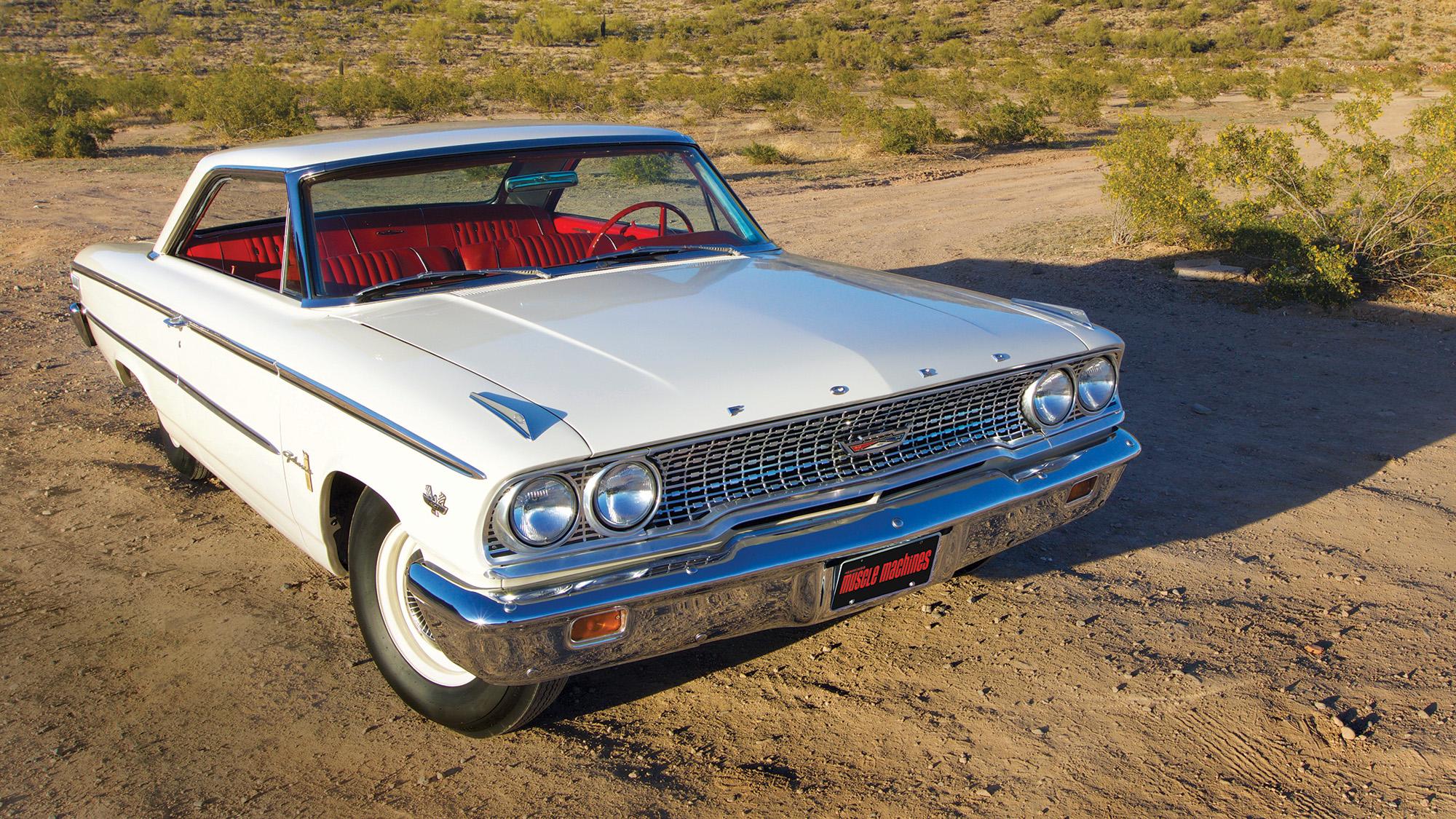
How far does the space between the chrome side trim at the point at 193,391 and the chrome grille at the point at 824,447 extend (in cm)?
136

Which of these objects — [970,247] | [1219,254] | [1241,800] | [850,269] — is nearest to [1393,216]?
[1219,254]

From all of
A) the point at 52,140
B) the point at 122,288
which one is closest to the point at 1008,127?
the point at 52,140

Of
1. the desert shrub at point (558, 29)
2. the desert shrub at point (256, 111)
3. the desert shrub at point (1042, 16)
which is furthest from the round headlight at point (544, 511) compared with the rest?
the desert shrub at point (1042, 16)

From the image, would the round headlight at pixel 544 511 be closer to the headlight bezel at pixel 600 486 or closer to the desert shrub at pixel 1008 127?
the headlight bezel at pixel 600 486

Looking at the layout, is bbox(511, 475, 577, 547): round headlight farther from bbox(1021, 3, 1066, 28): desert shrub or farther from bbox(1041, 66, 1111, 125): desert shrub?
bbox(1021, 3, 1066, 28): desert shrub

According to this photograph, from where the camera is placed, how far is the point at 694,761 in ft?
9.04

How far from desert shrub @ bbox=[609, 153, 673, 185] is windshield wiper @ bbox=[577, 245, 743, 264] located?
452 mm

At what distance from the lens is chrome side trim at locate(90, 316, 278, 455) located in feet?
10.7

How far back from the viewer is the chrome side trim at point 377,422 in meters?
2.33

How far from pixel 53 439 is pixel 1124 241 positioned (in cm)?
836

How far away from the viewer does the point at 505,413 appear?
7.82 ft

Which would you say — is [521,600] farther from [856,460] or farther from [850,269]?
[850,269]

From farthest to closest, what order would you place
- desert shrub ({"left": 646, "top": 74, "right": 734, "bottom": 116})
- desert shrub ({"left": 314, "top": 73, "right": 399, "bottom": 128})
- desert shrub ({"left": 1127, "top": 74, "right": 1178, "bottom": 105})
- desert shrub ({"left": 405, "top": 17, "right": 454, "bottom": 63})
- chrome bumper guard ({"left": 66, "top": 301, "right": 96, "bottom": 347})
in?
desert shrub ({"left": 405, "top": 17, "right": 454, "bottom": 63})
desert shrub ({"left": 1127, "top": 74, "right": 1178, "bottom": 105})
desert shrub ({"left": 646, "top": 74, "right": 734, "bottom": 116})
desert shrub ({"left": 314, "top": 73, "right": 399, "bottom": 128})
chrome bumper guard ({"left": 66, "top": 301, "right": 96, "bottom": 347})

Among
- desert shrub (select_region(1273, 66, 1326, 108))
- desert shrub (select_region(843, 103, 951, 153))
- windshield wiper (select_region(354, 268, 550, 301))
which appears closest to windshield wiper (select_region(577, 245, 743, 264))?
windshield wiper (select_region(354, 268, 550, 301))
